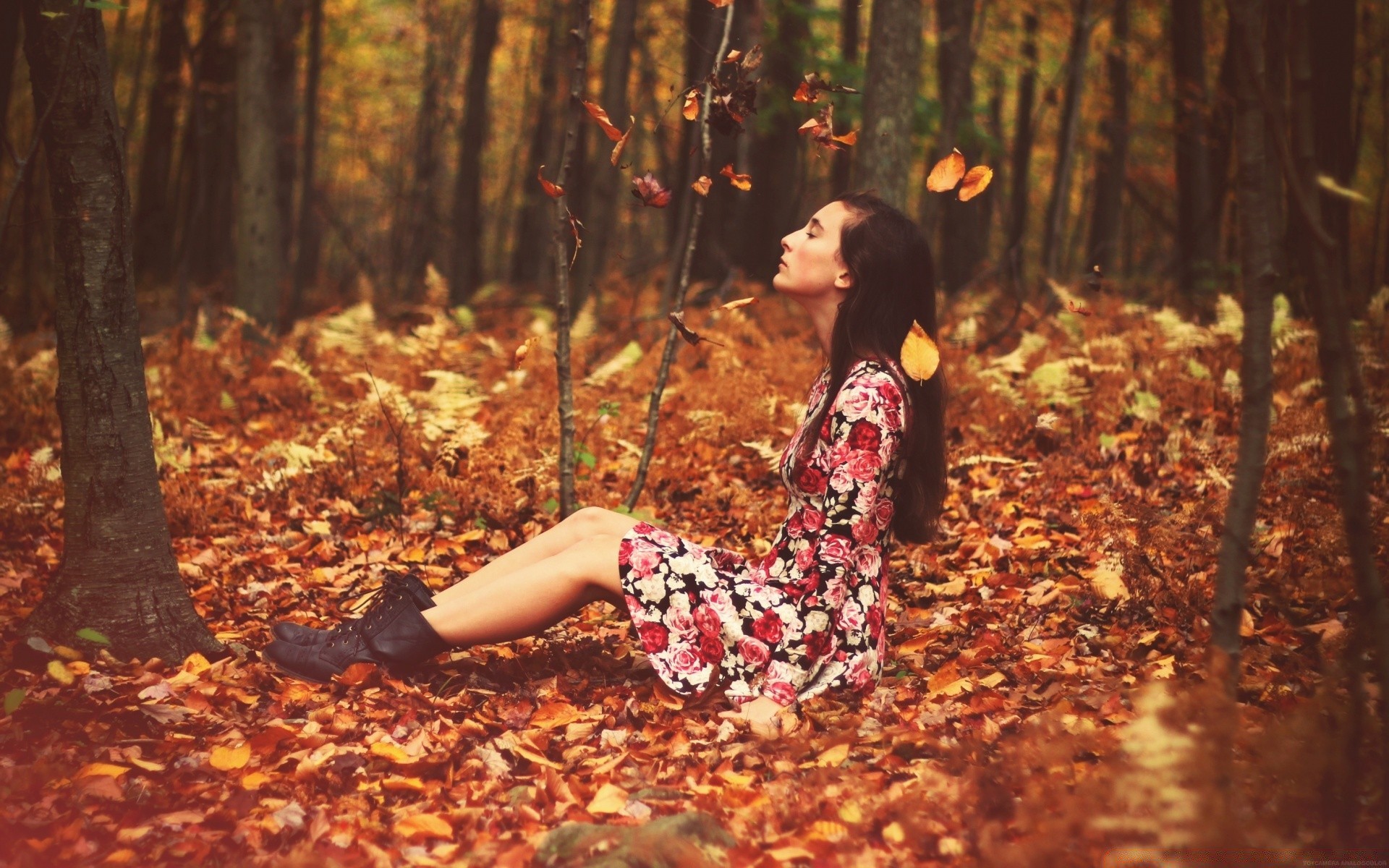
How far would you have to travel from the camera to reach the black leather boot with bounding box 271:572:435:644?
11.0ft

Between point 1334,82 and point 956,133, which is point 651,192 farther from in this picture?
point 956,133

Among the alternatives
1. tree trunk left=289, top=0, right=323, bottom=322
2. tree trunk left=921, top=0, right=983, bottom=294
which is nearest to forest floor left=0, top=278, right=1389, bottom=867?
tree trunk left=921, top=0, right=983, bottom=294

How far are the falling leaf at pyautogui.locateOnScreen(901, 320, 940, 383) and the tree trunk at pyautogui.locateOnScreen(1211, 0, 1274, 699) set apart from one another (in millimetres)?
890

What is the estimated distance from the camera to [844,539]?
324 cm

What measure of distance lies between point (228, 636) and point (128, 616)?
442mm

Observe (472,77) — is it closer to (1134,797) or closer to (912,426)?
(912,426)

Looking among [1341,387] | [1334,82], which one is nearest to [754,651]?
[1341,387]

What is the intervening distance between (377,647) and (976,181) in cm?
239

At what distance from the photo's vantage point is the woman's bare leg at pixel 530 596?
329 centimetres

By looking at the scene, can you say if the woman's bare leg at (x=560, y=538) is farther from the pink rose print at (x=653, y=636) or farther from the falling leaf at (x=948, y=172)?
the falling leaf at (x=948, y=172)

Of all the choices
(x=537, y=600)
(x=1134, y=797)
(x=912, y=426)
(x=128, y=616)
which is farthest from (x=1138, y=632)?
(x=128, y=616)

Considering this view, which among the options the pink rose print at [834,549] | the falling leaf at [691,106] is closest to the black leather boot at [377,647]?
the pink rose print at [834,549]

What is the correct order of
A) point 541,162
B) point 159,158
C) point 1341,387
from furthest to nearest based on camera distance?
point 541,162 → point 159,158 → point 1341,387

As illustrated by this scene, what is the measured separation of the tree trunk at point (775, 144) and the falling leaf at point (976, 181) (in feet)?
25.1
